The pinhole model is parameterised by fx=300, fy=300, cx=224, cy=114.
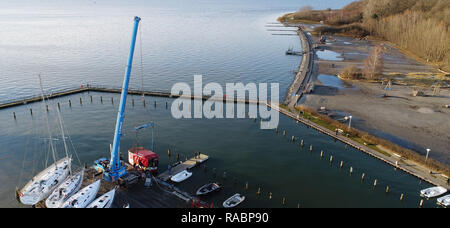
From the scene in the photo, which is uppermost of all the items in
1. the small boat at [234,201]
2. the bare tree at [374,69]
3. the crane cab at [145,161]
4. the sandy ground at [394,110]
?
the bare tree at [374,69]

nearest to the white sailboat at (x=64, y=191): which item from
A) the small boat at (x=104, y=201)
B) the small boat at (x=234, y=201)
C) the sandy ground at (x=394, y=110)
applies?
the small boat at (x=104, y=201)

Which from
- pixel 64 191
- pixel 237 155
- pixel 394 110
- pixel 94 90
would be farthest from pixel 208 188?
pixel 94 90

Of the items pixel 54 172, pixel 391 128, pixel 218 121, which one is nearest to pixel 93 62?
pixel 218 121

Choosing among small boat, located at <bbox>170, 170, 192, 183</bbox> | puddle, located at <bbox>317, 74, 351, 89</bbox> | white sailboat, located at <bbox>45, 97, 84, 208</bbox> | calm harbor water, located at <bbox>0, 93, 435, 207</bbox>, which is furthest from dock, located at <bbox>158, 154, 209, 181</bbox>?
puddle, located at <bbox>317, 74, 351, 89</bbox>

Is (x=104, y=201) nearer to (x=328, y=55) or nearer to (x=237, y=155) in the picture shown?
(x=237, y=155)

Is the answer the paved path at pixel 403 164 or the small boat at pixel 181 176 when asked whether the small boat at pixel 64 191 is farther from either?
the paved path at pixel 403 164

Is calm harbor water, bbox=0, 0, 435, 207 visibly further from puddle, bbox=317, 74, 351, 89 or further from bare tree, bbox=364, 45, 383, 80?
bare tree, bbox=364, 45, 383, 80

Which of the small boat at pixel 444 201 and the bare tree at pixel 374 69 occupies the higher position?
the bare tree at pixel 374 69
